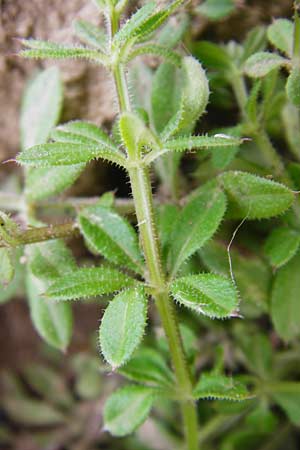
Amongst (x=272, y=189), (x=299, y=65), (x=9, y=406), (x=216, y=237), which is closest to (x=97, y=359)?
(x=9, y=406)

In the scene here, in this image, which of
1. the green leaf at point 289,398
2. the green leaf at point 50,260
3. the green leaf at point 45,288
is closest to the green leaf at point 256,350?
the green leaf at point 289,398

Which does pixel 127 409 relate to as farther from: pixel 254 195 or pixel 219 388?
pixel 254 195

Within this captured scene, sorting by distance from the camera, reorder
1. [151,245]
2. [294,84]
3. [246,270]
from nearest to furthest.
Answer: [151,245]
[294,84]
[246,270]

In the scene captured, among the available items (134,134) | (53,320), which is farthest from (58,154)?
(53,320)

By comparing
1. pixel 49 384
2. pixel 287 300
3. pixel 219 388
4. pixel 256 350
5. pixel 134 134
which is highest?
pixel 134 134

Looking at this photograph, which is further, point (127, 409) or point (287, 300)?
point (287, 300)

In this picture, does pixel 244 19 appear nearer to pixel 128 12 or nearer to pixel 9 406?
pixel 128 12
